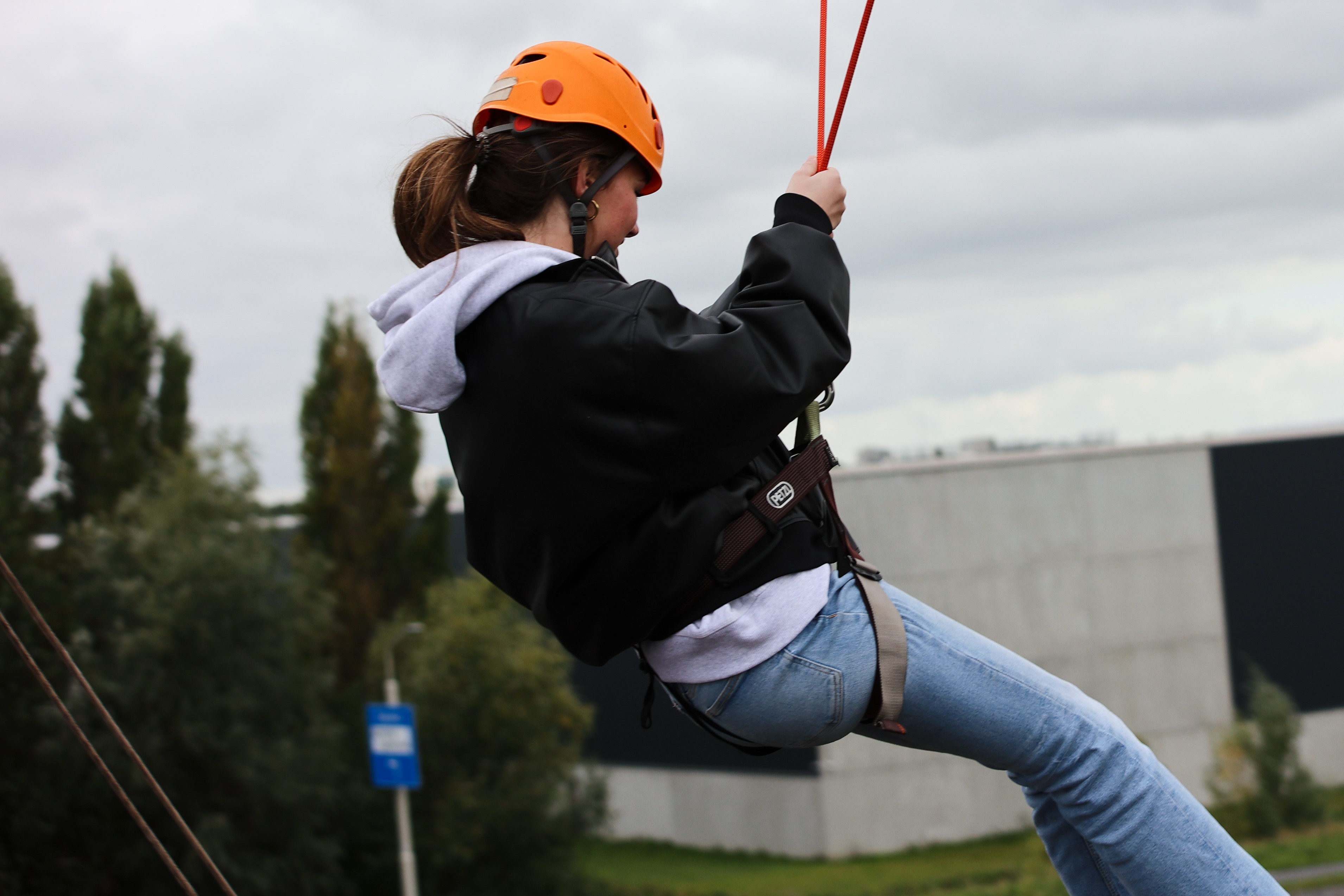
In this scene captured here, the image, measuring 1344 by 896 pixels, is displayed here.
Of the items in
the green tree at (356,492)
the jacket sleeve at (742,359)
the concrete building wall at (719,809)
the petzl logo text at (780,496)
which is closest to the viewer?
the jacket sleeve at (742,359)

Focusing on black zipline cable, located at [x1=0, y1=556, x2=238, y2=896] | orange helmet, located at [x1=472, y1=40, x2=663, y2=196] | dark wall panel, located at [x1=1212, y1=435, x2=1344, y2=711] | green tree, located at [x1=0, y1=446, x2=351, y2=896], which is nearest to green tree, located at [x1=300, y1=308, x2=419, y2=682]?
green tree, located at [x1=0, y1=446, x2=351, y2=896]

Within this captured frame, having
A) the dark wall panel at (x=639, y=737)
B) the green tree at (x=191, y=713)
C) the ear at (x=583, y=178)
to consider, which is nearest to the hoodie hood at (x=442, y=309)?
the ear at (x=583, y=178)

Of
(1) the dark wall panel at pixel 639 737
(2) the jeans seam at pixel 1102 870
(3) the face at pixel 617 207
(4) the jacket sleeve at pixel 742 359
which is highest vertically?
(3) the face at pixel 617 207

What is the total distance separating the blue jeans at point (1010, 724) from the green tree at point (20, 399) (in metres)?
32.2

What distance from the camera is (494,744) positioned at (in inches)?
1225

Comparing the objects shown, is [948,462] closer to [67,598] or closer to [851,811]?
[851,811]

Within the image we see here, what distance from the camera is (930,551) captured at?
102ft

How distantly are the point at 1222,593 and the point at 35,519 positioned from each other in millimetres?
28707

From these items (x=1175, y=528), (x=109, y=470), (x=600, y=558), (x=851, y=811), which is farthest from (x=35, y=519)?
(x=600, y=558)

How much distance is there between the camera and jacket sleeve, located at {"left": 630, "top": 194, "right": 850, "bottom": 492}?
1932 mm

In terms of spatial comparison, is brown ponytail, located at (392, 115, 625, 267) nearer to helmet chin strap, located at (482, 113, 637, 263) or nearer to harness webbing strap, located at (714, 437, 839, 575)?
helmet chin strap, located at (482, 113, 637, 263)

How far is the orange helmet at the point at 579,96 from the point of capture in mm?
2174

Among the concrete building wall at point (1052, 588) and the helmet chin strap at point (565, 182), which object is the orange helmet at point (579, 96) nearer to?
the helmet chin strap at point (565, 182)

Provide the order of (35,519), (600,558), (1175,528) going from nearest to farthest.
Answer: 1. (600,558)
2. (35,519)
3. (1175,528)
